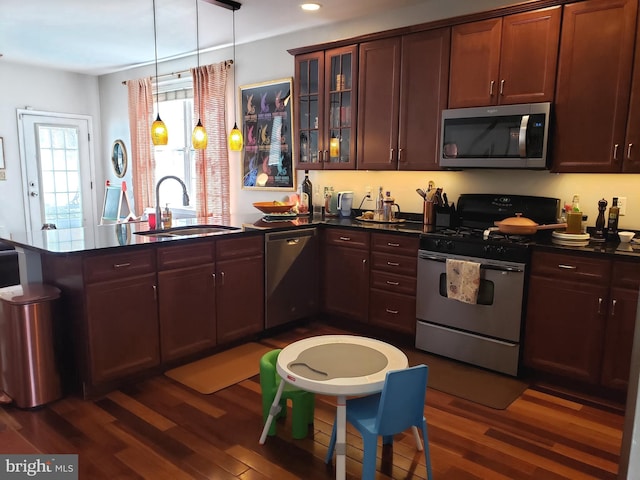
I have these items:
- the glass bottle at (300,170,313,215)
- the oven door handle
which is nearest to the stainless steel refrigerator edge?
the oven door handle

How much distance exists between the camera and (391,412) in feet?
6.10

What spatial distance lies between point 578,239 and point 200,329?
2.56 m

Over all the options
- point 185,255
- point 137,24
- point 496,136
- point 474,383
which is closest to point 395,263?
point 474,383

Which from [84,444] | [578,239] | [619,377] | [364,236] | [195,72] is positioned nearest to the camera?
[84,444]

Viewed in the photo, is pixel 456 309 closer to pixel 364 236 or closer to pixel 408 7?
pixel 364 236

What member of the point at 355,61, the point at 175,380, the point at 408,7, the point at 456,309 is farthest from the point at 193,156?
the point at 456,309

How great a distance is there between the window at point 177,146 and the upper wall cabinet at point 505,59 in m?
3.61

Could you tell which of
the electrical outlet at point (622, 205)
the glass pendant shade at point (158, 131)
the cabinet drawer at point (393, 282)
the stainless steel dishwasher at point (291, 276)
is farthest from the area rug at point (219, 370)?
the electrical outlet at point (622, 205)

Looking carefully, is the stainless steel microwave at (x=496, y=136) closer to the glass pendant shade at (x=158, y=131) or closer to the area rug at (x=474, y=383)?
the area rug at (x=474, y=383)

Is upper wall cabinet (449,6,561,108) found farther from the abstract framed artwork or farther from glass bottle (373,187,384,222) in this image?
the abstract framed artwork

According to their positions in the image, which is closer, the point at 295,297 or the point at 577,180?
the point at 577,180

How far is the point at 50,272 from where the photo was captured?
113 inches

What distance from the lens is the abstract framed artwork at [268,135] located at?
4.87 metres

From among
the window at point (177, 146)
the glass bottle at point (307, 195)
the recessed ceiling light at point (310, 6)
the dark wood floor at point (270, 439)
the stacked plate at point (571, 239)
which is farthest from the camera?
the window at point (177, 146)
